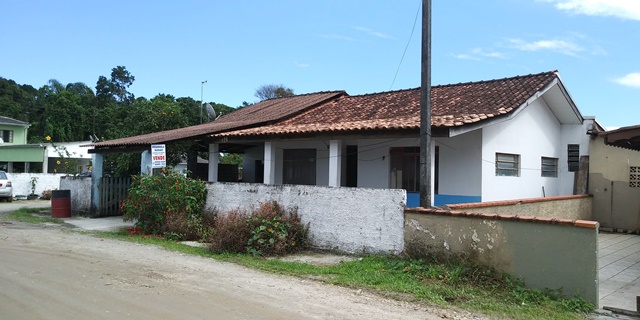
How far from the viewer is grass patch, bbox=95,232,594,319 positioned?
20.9ft

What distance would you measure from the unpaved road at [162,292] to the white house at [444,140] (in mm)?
5205

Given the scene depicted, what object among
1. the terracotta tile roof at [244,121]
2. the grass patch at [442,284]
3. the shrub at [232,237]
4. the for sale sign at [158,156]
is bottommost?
the grass patch at [442,284]

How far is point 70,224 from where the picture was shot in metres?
15.4

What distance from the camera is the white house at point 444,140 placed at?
12461 millimetres

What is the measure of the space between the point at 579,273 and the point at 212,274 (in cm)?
575

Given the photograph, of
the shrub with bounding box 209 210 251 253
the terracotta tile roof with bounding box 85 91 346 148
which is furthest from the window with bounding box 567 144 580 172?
the shrub with bounding box 209 210 251 253

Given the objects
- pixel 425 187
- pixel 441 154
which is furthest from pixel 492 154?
pixel 425 187

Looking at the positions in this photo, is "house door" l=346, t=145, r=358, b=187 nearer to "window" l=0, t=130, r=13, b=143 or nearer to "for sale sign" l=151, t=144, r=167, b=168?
"for sale sign" l=151, t=144, r=167, b=168

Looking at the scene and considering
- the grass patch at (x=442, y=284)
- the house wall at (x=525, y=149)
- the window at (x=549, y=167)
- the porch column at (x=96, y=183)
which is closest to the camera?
the grass patch at (x=442, y=284)

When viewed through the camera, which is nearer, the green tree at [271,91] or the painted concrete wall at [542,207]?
the painted concrete wall at [542,207]

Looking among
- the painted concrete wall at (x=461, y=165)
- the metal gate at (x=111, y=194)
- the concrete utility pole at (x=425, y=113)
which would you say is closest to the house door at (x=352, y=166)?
the painted concrete wall at (x=461, y=165)

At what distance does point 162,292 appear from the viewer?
664cm

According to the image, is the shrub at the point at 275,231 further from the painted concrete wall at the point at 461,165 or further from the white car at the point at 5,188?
the white car at the point at 5,188

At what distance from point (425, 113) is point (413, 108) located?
5306mm
